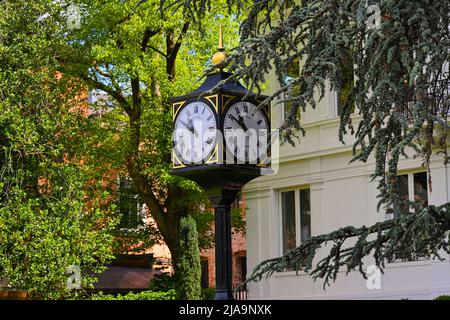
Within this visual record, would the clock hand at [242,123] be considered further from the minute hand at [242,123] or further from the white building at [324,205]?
the white building at [324,205]

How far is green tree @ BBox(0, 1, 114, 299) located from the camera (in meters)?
19.4

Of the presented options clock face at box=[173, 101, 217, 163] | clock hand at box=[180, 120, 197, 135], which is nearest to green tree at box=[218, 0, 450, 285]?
clock face at box=[173, 101, 217, 163]

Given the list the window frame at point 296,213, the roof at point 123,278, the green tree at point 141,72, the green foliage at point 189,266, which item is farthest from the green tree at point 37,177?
the roof at point 123,278

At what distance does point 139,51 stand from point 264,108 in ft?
53.5

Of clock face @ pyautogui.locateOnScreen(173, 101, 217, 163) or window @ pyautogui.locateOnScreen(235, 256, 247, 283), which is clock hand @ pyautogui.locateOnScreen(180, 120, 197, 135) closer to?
clock face @ pyautogui.locateOnScreen(173, 101, 217, 163)

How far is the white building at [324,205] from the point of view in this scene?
2011 centimetres

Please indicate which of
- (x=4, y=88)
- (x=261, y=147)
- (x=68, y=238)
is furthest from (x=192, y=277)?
(x=261, y=147)

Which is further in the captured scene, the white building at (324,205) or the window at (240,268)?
the window at (240,268)

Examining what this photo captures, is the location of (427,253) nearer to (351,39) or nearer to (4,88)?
(351,39)

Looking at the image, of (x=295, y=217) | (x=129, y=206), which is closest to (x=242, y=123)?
(x=295, y=217)

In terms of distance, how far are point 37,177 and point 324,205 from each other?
6.59 metres

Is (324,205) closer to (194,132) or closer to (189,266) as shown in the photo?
(189,266)

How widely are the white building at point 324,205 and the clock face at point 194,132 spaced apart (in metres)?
12.6

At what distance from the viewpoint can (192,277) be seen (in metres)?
23.9
